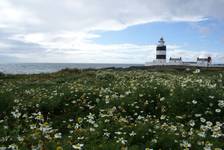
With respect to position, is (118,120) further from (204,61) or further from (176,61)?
(204,61)

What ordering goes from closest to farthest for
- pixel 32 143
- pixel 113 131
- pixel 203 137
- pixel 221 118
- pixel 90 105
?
pixel 32 143
pixel 203 137
pixel 113 131
pixel 221 118
pixel 90 105

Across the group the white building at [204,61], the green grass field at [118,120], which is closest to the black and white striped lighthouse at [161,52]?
the white building at [204,61]

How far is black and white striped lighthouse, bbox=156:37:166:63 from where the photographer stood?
7626 centimetres

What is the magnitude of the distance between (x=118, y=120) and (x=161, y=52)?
2671 inches

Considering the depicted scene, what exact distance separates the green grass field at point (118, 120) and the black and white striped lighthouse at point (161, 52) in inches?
2323

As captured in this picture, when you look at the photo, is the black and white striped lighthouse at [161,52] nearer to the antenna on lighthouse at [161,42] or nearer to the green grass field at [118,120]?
the antenna on lighthouse at [161,42]

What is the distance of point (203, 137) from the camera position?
30.0 ft

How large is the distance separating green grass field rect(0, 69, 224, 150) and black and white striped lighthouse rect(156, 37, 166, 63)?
5902 cm

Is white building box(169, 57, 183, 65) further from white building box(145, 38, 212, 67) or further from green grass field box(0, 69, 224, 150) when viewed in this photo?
green grass field box(0, 69, 224, 150)

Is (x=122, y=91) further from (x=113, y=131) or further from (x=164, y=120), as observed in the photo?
(x=113, y=131)

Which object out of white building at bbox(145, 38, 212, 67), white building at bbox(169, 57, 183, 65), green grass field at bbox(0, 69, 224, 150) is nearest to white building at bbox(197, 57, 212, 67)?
white building at bbox(145, 38, 212, 67)

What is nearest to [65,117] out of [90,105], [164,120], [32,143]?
[90,105]

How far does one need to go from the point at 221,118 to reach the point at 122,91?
5154mm

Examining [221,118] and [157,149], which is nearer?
[157,149]
